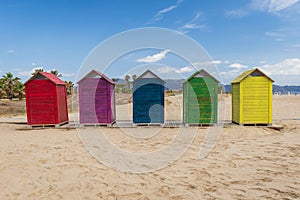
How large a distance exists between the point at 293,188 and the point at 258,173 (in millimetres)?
934

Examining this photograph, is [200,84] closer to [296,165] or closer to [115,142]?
[115,142]

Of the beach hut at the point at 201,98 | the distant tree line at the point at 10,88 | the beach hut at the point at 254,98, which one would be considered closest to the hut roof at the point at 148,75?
the beach hut at the point at 201,98

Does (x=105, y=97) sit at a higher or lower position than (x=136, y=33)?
lower

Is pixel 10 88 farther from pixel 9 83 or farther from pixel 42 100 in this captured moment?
pixel 42 100

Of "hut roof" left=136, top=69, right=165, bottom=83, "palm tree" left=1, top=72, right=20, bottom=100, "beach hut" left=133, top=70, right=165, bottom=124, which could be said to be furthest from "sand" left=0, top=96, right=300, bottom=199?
"palm tree" left=1, top=72, right=20, bottom=100

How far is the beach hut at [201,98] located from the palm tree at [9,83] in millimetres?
32966

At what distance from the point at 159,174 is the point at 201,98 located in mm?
7260

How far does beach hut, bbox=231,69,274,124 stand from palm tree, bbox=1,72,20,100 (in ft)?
115

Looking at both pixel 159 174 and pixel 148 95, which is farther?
pixel 148 95

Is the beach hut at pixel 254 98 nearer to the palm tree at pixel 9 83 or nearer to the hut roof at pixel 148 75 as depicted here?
the hut roof at pixel 148 75

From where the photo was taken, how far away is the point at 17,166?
223 inches

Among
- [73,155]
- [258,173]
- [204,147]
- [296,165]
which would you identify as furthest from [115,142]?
[296,165]

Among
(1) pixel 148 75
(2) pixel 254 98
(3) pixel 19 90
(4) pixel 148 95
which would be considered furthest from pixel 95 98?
(3) pixel 19 90

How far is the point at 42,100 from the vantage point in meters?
12.3
